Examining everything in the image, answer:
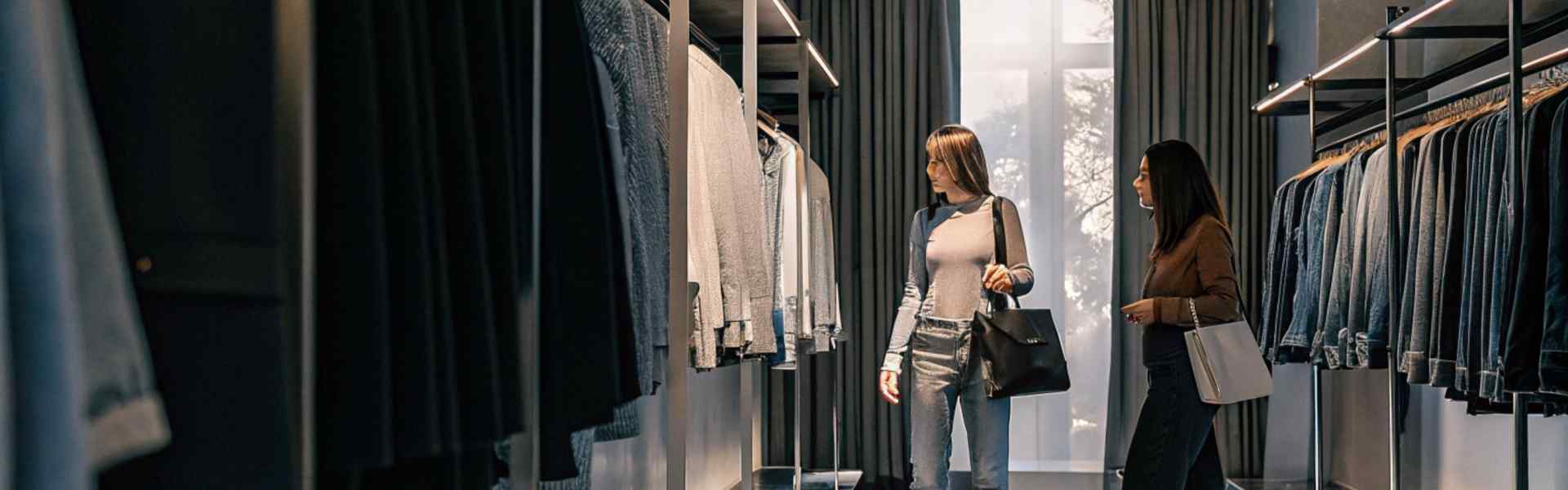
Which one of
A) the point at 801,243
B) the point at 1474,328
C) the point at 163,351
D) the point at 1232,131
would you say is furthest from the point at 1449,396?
the point at 163,351

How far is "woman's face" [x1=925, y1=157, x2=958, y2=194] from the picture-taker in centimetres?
331

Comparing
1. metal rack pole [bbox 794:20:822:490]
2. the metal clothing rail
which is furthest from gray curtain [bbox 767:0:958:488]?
the metal clothing rail

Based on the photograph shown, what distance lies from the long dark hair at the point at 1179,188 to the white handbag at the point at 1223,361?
0.66 ft

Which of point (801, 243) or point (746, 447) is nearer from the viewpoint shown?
point (746, 447)

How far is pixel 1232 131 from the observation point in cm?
514

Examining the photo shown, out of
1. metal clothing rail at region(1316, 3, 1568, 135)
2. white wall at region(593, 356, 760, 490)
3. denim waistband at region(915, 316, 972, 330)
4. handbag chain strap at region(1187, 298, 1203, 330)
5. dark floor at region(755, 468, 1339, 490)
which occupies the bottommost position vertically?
dark floor at region(755, 468, 1339, 490)

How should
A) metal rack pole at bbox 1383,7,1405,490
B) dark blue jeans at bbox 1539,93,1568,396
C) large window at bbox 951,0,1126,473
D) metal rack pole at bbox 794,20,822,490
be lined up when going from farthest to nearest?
large window at bbox 951,0,1126,473
metal rack pole at bbox 794,20,822,490
metal rack pole at bbox 1383,7,1405,490
dark blue jeans at bbox 1539,93,1568,396

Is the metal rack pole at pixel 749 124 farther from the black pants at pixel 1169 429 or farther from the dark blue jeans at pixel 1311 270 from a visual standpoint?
the dark blue jeans at pixel 1311 270

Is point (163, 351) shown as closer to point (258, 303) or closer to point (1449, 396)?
point (258, 303)

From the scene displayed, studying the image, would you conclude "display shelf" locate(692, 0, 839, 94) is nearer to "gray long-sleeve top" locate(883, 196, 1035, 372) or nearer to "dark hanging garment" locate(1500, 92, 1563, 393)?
"gray long-sleeve top" locate(883, 196, 1035, 372)

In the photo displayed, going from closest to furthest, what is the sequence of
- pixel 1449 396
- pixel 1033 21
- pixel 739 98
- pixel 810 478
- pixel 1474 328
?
pixel 1474 328, pixel 1449 396, pixel 739 98, pixel 810 478, pixel 1033 21

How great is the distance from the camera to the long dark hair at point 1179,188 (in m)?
2.90

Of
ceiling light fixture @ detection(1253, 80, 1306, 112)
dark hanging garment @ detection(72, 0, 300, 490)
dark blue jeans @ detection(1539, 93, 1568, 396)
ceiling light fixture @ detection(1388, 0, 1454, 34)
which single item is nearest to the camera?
dark hanging garment @ detection(72, 0, 300, 490)

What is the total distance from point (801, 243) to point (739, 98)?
3.30 ft
